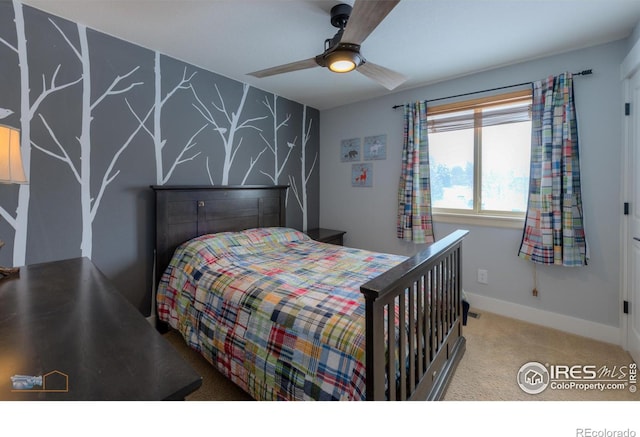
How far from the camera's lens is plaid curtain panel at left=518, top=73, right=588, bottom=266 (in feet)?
7.33

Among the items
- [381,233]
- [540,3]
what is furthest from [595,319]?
[540,3]

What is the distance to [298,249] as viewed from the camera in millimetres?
2645

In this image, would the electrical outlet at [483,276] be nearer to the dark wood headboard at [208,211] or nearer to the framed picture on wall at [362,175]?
the framed picture on wall at [362,175]

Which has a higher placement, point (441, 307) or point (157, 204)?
point (157, 204)

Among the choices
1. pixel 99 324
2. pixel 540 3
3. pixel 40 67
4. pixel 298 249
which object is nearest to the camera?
pixel 99 324

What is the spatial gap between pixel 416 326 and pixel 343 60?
1.46 metres

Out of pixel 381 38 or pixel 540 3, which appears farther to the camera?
pixel 381 38

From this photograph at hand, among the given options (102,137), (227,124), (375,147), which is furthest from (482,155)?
(102,137)

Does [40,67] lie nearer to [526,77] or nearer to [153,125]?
[153,125]

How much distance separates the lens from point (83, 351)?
2.32ft

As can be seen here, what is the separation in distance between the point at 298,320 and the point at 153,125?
2.03 meters

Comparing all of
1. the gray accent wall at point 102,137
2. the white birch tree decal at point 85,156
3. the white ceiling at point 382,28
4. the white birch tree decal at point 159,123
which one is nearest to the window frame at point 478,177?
the white ceiling at point 382,28

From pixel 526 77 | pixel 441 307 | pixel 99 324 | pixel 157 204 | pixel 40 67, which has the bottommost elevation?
pixel 441 307

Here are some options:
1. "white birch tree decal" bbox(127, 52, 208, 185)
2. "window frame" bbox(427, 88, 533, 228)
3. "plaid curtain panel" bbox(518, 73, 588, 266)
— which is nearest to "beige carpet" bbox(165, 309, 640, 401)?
"plaid curtain panel" bbox(518, 73, 588, 266)
